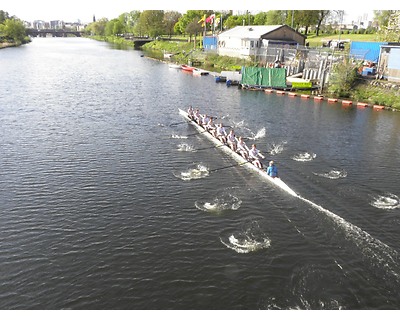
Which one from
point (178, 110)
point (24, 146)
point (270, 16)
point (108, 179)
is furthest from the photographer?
point (270, 16)

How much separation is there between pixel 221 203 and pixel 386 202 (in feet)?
43.6

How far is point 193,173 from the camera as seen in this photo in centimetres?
3478

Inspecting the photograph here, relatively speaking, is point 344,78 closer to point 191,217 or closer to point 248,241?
point 191,217

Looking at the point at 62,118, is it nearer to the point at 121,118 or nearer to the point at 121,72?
the point at 121,118

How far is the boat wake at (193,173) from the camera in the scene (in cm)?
3384

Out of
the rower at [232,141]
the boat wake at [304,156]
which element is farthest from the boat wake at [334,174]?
the rower at [232,141]

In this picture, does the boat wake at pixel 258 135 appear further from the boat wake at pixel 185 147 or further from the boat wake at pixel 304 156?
the boat wake at pixel 185 147

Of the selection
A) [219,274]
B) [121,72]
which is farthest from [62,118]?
[121,72]

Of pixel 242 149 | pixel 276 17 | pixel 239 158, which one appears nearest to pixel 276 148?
pixel 242 149

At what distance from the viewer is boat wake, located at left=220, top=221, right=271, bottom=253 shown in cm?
2359

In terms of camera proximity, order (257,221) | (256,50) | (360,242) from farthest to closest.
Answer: (256,50)
(257,221)
(360,242)

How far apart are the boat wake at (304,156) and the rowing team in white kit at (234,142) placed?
12.4 feet

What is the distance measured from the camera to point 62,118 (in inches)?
2090

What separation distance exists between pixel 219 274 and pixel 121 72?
9391cm
